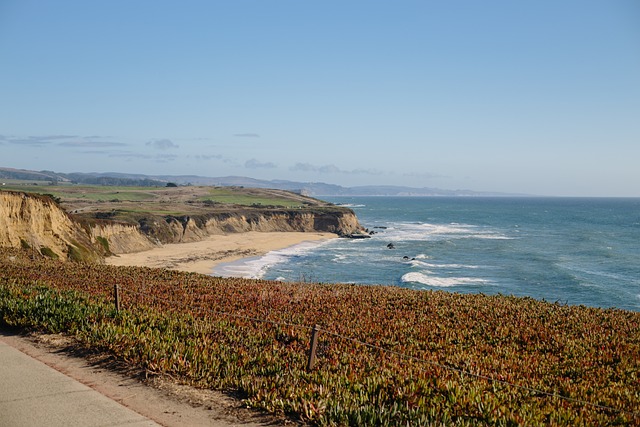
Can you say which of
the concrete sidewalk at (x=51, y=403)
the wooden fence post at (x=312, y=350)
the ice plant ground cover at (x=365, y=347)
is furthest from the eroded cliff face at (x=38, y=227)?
the wooden fence post at (x=312, y=350)

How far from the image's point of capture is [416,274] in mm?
59156

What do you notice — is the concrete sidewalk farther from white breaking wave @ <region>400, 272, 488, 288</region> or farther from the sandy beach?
the sandy beach

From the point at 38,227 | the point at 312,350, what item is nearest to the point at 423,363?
the point at 312,350

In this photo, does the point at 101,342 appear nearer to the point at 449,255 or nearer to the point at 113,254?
the point at 113,254

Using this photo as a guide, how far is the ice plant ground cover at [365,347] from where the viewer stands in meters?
9.67

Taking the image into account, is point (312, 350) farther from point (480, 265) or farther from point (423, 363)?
point (480, 265)

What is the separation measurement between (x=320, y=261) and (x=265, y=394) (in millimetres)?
61304

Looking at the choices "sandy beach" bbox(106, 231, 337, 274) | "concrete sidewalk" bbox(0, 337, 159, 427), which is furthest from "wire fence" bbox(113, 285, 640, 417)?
"sandy beach" bbox(106, 231, 337, 274)

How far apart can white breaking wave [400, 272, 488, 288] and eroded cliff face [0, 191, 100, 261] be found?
106 ft

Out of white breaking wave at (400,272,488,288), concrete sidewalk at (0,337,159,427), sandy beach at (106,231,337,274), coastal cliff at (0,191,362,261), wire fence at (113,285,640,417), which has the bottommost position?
sandy beach at (106,231,337,274)

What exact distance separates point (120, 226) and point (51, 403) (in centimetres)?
6805

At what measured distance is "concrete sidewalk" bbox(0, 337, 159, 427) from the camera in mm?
9023

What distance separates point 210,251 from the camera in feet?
255

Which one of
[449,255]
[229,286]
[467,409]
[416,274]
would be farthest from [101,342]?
[449,255]
